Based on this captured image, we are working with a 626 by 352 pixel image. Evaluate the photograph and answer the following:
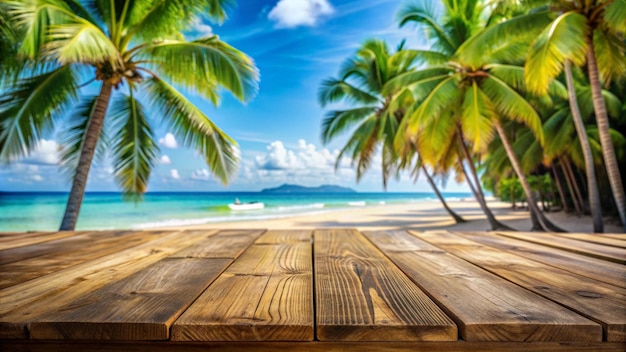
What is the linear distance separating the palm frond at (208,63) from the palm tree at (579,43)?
13.8ft

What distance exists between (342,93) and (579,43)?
7733 mm

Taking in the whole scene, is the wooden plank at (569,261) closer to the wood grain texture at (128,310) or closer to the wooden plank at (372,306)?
the wooden plank at (372,306)

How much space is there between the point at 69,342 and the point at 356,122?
38.4ft

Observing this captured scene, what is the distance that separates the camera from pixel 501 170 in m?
13.0

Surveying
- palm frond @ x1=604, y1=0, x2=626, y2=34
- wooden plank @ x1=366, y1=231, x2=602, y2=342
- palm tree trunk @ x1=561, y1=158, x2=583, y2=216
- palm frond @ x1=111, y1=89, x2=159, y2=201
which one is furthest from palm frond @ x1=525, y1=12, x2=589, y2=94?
palm tree trunk @ x1=561, y1=158, x2=583, y2=216

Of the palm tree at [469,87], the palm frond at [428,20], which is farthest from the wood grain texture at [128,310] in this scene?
the palm frond at [428,20]

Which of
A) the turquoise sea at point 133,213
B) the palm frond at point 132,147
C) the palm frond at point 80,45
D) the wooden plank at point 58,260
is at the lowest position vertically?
the turquoise sea at point 133,213

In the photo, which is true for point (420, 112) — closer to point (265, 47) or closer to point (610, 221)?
point (610, 221)

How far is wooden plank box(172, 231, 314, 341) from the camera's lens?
676mm

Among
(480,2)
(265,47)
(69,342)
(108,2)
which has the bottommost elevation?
(69,342)

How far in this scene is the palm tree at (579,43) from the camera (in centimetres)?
526

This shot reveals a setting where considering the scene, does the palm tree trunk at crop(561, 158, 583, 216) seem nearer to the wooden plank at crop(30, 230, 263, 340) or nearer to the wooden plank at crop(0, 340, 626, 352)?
the wooden plank at crop(0, 340, 626, 352)

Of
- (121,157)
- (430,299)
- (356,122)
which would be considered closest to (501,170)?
(356,122)

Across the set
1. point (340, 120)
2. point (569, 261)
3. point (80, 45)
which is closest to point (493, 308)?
point (569, 261)
